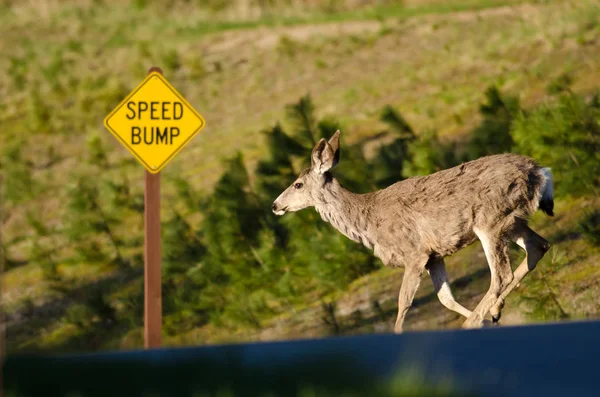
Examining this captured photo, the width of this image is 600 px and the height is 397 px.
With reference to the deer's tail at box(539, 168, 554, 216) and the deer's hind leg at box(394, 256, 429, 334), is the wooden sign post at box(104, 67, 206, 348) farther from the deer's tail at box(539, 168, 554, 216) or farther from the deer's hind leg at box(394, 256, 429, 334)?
the deer's tail at box(539, 168, 554, 216)

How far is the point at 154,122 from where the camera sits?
35.6ft

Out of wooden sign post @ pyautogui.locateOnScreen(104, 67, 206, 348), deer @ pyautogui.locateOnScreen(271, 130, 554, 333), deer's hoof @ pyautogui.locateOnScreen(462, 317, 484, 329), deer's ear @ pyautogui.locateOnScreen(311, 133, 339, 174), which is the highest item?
wooden sign post @ pyautogui.locateOnScreen(104, 67, 206, 348)

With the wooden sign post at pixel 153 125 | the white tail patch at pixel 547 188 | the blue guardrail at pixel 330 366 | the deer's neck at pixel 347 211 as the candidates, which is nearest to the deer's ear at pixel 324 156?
the deer's neck at pixel 347 211

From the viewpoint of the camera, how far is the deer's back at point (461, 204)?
11188 mm

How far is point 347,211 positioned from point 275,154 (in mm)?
8587

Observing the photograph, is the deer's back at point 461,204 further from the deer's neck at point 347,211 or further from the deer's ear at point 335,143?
the deer's ear at point 335,143

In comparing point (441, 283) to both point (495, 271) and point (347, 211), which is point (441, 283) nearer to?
point (495, 271)

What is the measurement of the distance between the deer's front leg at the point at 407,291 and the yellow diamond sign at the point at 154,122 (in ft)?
8.59

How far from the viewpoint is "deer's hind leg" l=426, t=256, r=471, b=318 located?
1153 centimetres

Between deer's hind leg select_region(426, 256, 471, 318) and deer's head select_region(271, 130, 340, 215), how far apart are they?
1.58 meters

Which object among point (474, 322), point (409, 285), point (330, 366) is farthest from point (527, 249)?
point (330, 366)

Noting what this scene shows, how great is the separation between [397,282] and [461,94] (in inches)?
367

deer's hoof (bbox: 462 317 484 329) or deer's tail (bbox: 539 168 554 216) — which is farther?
deer's tail (bbox: 539 168 554 216)


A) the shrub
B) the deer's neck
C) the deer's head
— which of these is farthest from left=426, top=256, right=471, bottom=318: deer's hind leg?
the shrub
